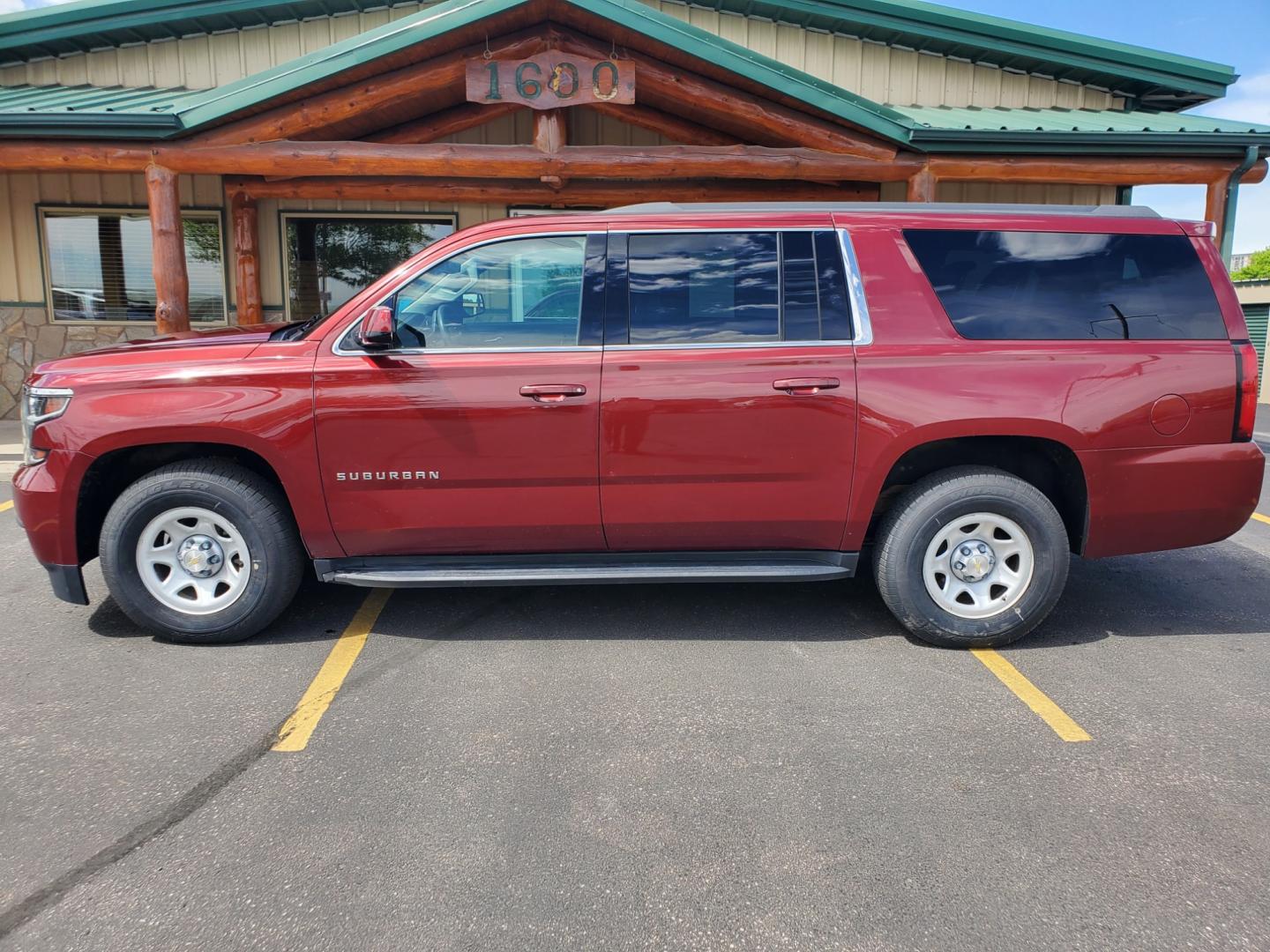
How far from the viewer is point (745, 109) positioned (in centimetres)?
853

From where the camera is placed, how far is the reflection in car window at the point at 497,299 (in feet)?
12.5

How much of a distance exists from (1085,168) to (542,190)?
624 cm

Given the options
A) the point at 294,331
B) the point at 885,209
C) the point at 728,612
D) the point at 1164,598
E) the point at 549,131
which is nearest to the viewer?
the point at 885,209

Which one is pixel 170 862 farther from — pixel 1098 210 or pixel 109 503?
pixel 1098 210

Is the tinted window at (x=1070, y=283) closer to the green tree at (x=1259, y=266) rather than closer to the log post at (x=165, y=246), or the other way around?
the log post at (x=165, y=246)

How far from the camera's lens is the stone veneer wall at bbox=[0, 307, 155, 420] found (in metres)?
11.0

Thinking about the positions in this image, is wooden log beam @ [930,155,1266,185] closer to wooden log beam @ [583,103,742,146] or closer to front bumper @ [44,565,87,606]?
wooden log beam @ [583,103,742,146]

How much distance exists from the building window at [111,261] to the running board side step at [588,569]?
900cm

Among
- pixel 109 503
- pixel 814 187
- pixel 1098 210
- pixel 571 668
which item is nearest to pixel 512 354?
pixel 571 668

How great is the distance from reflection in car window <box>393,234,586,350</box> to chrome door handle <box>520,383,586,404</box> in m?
0.21

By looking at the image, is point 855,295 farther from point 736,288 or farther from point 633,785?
point 633,785

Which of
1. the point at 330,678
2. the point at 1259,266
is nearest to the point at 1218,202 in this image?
the point at 330,678

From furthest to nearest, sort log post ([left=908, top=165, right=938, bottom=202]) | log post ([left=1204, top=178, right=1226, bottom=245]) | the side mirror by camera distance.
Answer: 1. log post ([left=1204, top=178, right=1226, bottom=245])
2. log post ([left=908, top=165, right=938, bottom=202])
3. the side mirror

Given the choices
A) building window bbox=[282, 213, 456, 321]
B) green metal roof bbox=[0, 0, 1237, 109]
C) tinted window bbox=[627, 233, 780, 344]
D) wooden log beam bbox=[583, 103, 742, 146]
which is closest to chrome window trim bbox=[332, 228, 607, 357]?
tinted window bbox=[627, 233, 780, 344]
